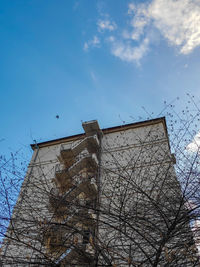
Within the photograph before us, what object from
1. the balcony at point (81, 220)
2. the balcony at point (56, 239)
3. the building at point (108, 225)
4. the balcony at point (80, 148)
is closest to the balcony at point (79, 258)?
the building at point (108, 225)

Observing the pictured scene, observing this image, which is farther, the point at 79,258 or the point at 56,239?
the point at 56,239

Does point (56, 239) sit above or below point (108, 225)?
below

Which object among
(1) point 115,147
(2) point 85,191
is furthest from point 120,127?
(2) point 85,191

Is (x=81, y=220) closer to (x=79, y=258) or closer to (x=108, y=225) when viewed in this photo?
(x=108, y=225)

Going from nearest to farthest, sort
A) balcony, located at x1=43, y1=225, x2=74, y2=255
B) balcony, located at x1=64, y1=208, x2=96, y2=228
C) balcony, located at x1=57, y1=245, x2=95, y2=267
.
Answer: balcony, located at x1=57, y1=245, x2=95, y2=267, balcony, located at x1=43, y1=225, x2=74, y2=255, balcony, located at x1=64, y1=208, x2=96, y2=228

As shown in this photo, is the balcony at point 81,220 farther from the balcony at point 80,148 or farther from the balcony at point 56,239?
the balcony at point 80,148

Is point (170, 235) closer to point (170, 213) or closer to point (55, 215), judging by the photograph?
point (170, 213)

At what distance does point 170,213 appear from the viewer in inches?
207

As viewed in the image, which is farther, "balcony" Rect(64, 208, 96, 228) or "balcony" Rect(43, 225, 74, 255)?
"balcony" Rect(64, 208, 96, 228)

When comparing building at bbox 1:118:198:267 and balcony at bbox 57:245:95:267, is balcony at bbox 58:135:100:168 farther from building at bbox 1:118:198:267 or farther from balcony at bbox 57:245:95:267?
balcony at bbox 57:245:95:267

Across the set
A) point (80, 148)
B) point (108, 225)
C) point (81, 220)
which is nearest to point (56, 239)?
point (81, 220)

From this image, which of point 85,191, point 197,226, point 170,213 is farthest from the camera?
point 85,191

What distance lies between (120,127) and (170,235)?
1104 cm

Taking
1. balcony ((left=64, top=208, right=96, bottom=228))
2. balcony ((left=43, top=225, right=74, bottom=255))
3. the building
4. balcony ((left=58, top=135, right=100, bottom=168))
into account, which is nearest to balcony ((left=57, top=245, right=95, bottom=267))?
the building
